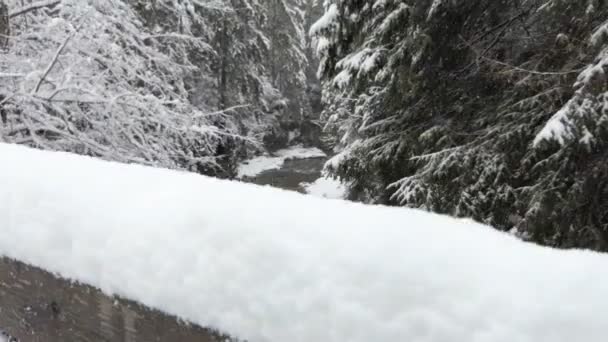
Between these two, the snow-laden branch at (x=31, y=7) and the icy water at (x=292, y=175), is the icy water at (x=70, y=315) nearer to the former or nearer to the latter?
the snow-laden branch at (x=31, y=7)

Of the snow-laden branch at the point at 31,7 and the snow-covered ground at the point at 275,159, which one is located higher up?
the snow-laden branch at the point at 31,7

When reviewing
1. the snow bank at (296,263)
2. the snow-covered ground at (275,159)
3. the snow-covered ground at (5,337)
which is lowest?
the snow-covered ground at (5,337)

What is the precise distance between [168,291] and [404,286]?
506 mm

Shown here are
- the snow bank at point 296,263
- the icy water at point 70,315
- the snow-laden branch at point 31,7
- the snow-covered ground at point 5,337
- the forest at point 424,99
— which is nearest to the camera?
the snow bank at point 296,263

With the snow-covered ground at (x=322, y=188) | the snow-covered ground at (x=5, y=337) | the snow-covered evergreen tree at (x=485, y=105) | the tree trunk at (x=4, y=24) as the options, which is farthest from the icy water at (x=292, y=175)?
the snow-covered ground at (x=5, y=337)

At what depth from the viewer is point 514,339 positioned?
66 cm

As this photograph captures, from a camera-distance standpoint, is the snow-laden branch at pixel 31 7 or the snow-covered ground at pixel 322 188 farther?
the snow-covered ground at pixel 322 188

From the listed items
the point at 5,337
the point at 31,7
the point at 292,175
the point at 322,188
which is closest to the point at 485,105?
the point at 5,337

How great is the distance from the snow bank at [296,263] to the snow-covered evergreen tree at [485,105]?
10.2 ft

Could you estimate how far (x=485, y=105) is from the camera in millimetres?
5102

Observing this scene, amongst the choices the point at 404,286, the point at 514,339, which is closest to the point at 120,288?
the point at 404,286

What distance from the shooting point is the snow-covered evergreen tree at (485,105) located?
12.3ft

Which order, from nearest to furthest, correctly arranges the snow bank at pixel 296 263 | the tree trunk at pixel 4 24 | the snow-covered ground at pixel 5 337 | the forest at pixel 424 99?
the snow bank at pixel 296 263 → the snow-covered ground at pixel 5 337 → the forest at pixel 424 99 → the tree trunk at pixel 4 24

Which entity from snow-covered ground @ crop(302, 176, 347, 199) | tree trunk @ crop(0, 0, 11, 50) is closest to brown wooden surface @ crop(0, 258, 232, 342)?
tree trunk @ crop(0, 0, 11, 50)
